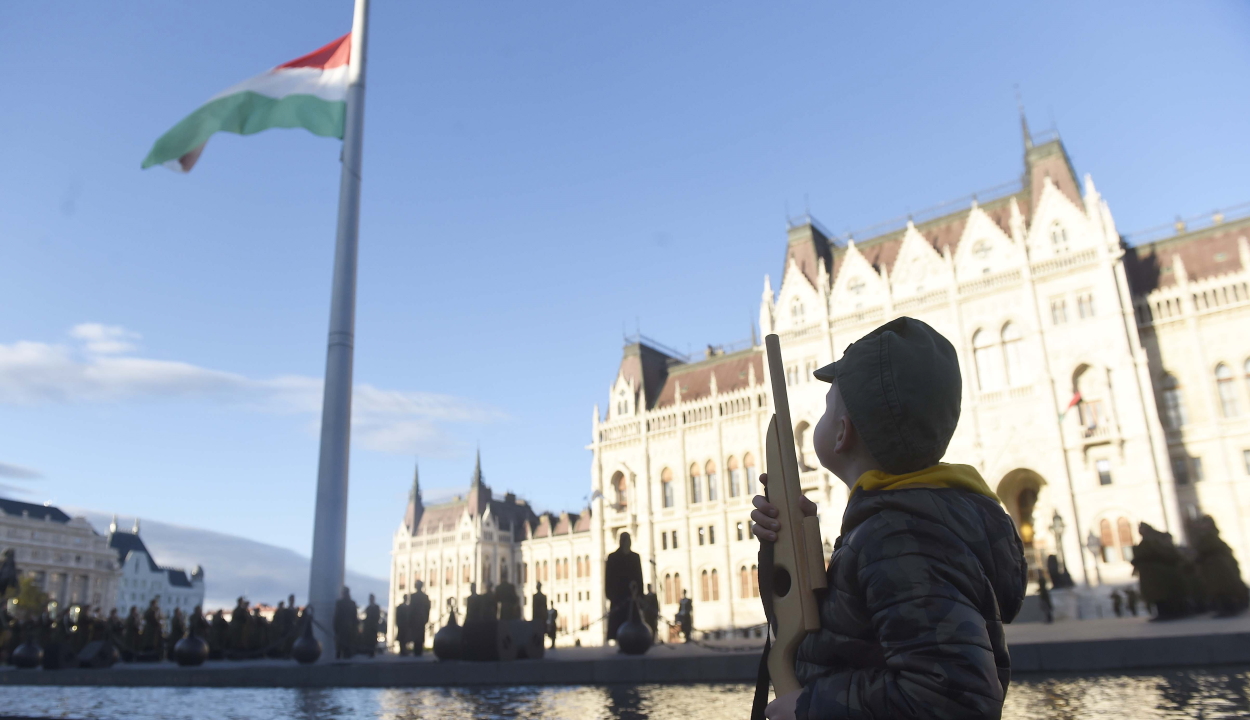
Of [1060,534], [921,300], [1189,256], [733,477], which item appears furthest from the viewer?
[733,477]

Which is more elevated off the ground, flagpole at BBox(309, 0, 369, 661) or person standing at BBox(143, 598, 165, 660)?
flagpole at BBox(309, 0, 369, 661)

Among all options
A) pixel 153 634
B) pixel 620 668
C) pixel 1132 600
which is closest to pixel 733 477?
pixel 1132 600

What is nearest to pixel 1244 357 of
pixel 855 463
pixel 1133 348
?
pixel 1133 348

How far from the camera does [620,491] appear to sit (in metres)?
48.9

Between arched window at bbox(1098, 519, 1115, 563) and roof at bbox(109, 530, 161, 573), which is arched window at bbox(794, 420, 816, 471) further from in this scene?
roof at bbox(109, 530, 161, 573)

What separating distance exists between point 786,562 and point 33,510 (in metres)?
113

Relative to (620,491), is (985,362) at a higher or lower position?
higher

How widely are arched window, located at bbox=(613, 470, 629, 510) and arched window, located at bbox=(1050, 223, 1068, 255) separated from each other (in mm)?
26144

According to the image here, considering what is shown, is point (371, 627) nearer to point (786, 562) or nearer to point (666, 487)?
point (786, 562)

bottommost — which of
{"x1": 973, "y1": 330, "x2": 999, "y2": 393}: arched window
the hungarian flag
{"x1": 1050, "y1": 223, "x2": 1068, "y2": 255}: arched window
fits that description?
{"x1": 973, "y1": 330, "x2": 999, "y2": 393}: arched window

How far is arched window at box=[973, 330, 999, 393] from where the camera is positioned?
3438 centimetres

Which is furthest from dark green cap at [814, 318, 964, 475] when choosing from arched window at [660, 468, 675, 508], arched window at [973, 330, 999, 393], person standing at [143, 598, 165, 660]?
arched window at [660, 468, 675, 508]

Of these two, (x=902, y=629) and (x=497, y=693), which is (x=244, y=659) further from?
(x=902, y=629)

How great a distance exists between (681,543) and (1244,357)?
87.8 feet
